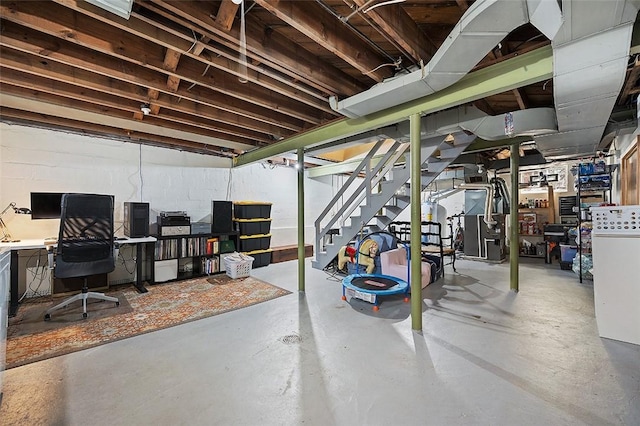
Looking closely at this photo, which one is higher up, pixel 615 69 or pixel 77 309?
pixel 615 69

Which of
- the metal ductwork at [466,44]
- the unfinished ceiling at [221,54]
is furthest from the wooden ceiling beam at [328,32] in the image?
the metal ductwork at [466,44]

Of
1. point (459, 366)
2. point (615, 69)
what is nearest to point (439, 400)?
point (459, 366)

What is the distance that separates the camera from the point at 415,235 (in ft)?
9.30

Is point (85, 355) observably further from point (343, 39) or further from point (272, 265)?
point (272, 265)

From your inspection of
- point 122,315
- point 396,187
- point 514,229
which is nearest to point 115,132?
point 122,315

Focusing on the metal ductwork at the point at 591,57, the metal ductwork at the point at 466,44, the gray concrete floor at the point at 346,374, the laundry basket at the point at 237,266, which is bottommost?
the gray concrete floor at the point at 346,374

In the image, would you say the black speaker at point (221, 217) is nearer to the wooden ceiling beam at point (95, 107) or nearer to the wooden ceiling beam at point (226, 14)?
the wooden ceiling beam at point (95, 107)

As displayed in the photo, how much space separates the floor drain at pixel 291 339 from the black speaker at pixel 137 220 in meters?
3.25

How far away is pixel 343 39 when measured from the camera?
7.36 ft

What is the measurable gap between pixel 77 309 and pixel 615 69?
5672 mm

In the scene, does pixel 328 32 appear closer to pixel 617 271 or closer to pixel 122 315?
pixel 617 271

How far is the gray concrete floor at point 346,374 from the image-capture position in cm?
163

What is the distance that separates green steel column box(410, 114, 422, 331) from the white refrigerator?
5.46 feet

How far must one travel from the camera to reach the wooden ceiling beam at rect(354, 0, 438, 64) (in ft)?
6.01
